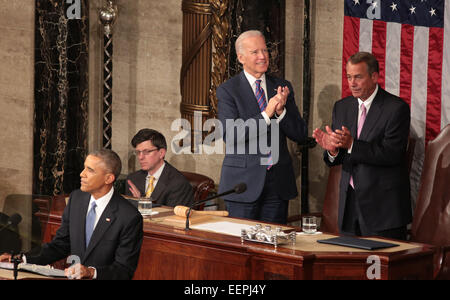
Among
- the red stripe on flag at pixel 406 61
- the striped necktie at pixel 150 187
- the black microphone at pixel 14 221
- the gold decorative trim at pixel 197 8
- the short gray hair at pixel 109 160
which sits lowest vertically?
the black microphone at pixel 14 221

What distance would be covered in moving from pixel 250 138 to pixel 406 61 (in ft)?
7.12

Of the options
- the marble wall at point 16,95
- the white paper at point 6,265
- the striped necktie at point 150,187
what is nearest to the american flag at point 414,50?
the striped necktie at point 150,187

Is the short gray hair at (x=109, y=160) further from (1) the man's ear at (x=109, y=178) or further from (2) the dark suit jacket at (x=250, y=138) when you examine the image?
(2) the dark suit jacket at (x=250, y=138)

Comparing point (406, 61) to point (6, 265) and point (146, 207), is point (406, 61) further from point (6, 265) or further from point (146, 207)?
point (6, 265)

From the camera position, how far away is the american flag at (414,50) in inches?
257

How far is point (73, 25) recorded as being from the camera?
256 inches

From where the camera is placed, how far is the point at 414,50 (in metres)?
6.65

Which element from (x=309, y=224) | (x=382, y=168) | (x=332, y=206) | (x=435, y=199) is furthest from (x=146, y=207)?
(x=435, y=199)

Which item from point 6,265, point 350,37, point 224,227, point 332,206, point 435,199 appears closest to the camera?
point 6,265

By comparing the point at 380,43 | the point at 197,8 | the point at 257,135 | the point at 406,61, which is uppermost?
the point at 197,8

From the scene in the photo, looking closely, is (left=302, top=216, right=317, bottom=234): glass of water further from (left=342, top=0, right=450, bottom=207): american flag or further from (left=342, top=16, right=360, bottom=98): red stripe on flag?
(left=342, top=16, right=360, bottom=98): red stripe on flag

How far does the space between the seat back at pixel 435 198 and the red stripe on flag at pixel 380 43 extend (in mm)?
1251

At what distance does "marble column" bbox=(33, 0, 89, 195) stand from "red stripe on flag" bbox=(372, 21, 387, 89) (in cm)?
244
